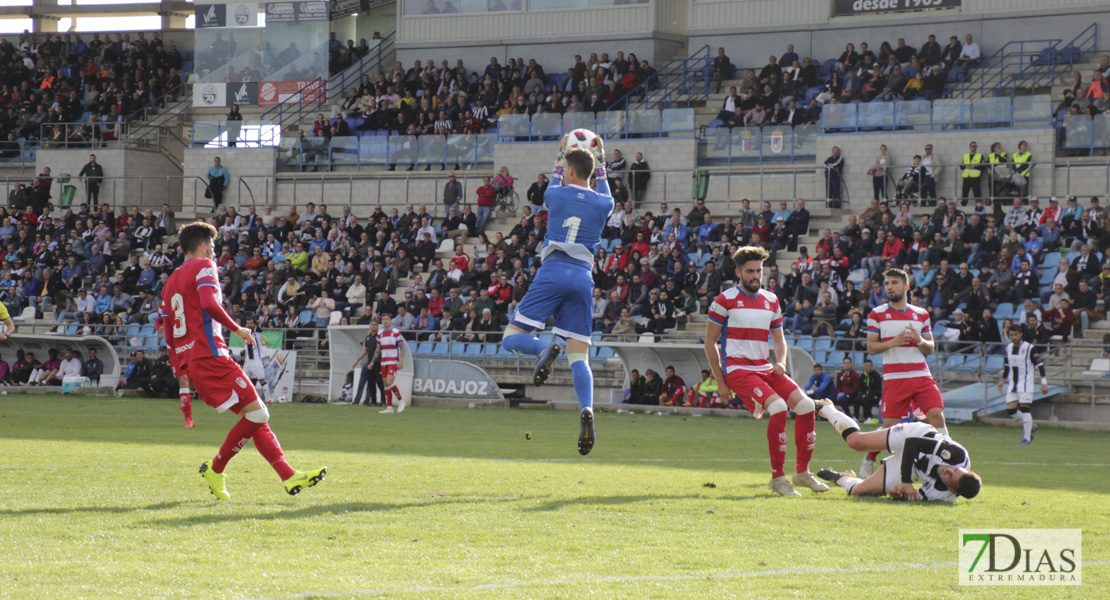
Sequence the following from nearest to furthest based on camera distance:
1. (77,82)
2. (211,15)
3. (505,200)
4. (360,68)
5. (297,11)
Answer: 1. (505,200)
2. (297,11)
3. (360,68)
4. (211,15)
5. (77,82)

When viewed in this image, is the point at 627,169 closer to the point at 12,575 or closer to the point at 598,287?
the point at 598,287

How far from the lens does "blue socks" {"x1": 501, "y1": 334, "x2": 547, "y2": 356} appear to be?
947cm

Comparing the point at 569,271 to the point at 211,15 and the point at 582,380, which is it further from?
the point at 211,15

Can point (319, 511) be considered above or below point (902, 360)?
below

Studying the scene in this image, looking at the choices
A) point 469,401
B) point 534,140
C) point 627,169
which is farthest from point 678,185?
point 469,401

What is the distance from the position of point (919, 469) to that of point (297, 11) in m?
34.1

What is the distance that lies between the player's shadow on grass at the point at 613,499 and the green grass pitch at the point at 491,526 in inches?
0.8

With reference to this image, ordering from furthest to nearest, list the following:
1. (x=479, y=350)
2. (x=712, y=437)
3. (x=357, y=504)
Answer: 1. (x=479, y=350)
2. (x=712, y=437)
3. (x=357, y=504)

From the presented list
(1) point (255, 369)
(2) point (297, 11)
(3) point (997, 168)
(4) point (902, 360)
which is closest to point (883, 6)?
(3) point (997, 168)

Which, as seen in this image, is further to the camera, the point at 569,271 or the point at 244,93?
the point at 244,93

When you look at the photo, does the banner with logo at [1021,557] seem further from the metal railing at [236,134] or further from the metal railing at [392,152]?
the metal railing at [236,134]

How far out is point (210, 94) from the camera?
40125 mm

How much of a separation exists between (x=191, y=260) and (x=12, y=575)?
335 cm

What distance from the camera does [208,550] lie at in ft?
21.0
